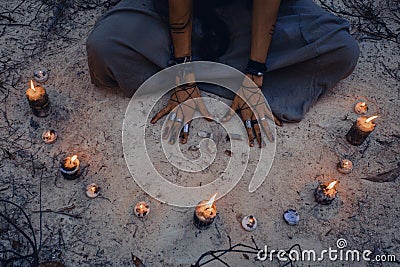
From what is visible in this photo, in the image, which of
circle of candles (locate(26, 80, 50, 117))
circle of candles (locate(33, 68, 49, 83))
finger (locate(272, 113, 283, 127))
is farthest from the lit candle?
circle of candles (locate(33, 68, 49, 83))

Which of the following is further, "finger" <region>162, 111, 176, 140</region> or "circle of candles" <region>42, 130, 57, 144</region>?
"finger" <region>162, 111, 176, 140</region>

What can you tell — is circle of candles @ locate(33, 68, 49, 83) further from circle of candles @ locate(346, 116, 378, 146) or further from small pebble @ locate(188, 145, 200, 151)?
circle of candles @ locate(346, 116, 378, 146)

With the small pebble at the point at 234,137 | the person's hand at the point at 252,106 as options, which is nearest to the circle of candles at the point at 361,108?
the person's hand at the point at 252,106

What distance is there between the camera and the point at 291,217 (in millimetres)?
2674

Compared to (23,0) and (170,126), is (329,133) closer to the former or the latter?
(170,126)

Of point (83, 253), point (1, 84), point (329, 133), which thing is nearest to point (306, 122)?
point (329, 133)

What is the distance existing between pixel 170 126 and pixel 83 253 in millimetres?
1031

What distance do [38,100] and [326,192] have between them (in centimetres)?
200

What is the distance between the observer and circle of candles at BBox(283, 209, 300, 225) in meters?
2.66

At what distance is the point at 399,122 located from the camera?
3.30 m

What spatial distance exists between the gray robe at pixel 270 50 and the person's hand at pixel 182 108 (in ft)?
0.62

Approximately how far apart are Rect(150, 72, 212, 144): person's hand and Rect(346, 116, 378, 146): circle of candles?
101 centimetres

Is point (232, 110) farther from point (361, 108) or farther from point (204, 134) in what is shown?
point (361, 108)

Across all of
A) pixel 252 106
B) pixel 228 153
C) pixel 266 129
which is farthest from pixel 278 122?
pixel 228 153
